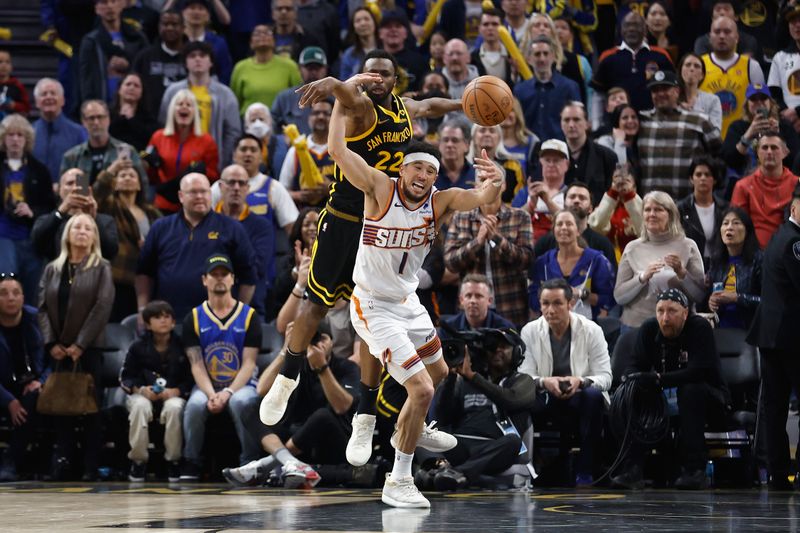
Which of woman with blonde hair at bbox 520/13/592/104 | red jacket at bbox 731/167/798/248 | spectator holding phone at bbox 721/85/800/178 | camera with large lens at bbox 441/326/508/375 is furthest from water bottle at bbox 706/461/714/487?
woman with blonde hair at bbox 520/13/592/104

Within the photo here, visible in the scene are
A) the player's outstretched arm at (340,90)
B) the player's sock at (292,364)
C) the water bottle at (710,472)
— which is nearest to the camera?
the player's outstretched arm at (340,90)

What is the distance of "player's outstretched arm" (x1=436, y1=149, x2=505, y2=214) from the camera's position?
868 centimetres

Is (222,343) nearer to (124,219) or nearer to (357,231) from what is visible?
(124,219)

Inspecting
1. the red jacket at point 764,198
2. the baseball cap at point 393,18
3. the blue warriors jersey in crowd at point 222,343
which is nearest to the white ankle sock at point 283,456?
the blue warriors jersey in crowd at point 222,343

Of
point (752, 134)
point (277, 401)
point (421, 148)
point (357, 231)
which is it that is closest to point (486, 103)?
point (421, 148)

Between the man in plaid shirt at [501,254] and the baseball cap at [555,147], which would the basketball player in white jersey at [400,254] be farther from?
the baseball cap at [555,147]

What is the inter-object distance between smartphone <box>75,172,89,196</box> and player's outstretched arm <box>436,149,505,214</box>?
497 cm

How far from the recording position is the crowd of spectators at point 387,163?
11.6 m

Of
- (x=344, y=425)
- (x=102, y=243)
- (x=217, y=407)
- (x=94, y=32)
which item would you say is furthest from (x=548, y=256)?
(x=94, y=32)

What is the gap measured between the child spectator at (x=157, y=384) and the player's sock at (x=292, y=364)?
2527 millimetres

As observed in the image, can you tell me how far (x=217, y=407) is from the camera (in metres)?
11.7

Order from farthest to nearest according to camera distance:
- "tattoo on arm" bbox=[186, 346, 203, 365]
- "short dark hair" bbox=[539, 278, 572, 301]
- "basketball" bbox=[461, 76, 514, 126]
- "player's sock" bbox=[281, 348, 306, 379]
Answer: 1. "tattoo on arm" bbox=[186, 346, 203, 365]
2. "short dark hair" bbox=[539, 278, 572, 301]
3. "player's sock" bbox=[281, 348, 306, 379]
4. "basketball" bbox=[461, 76, 514, 126]

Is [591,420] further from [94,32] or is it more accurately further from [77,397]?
[94,32]

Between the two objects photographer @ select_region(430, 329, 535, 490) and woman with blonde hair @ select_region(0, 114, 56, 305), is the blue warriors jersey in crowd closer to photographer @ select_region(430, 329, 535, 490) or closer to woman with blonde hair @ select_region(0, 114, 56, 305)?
photographer @ select_region(430, 329, 535, 490)
